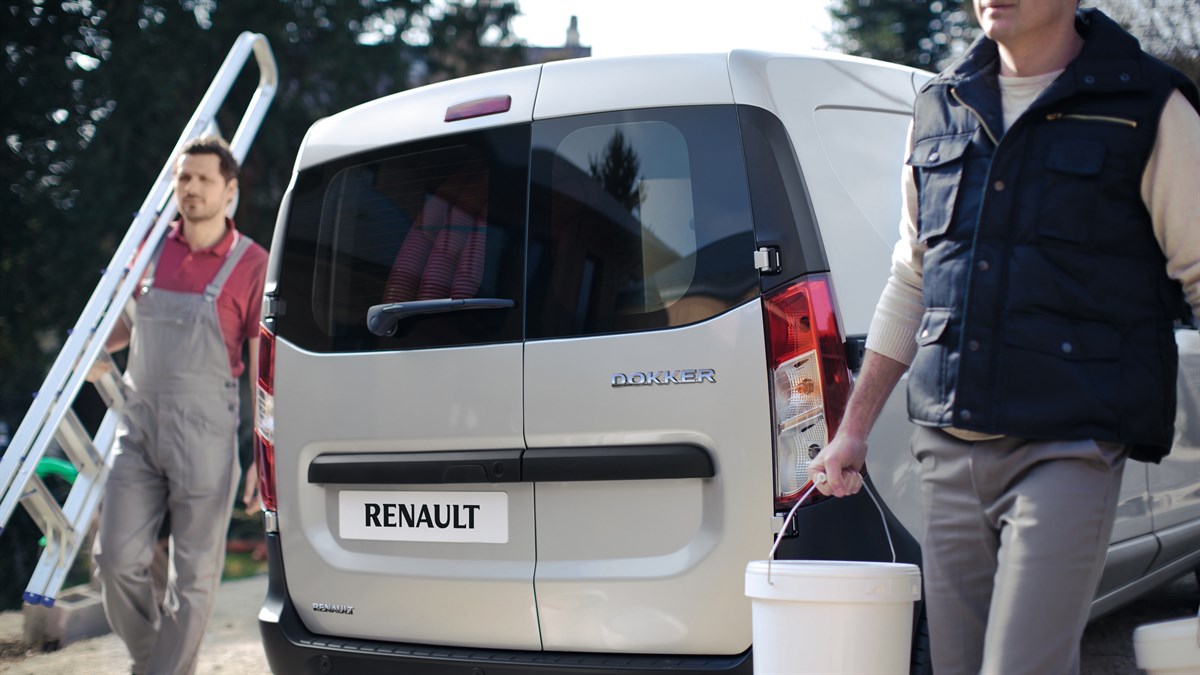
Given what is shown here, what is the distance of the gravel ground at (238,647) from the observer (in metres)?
5.51

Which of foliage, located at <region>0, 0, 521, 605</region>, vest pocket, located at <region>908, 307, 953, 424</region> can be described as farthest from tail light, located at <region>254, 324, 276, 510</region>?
foliage, located at <region>0, 0, 521, 605</region>

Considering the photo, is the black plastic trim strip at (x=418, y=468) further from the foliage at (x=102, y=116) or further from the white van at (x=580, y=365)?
the foliage at (x=102, y=116)

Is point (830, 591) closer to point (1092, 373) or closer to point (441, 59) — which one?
point (1092, 373)

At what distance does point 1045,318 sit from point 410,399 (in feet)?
6.33

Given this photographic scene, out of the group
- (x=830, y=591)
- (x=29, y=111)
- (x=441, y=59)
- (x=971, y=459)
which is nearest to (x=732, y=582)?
(x=830, y=591)

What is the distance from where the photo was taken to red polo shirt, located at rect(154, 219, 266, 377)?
4.71m

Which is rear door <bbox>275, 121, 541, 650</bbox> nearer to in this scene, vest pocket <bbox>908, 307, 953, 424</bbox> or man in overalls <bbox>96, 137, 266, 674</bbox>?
man in overalls <bbox>96, 137, 266, 674</bbox>

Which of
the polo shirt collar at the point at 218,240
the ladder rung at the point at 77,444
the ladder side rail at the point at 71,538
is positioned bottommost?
the ladder side rail at the point at 71,538

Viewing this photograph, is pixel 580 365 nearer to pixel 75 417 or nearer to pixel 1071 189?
pixel 1071 189

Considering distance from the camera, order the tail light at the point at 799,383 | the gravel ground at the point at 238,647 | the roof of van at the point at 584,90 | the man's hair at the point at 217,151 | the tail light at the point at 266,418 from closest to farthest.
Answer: the tail light at the point at 799,383 → the roof of van at the point at 584,90 → the tail light at the point at 266,418 → the man's hair at the point at 217,151 → the gravel ground at the point at 238,647

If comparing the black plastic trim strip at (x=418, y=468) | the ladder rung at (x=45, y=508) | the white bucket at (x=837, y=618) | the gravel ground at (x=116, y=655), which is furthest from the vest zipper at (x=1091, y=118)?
the ladder rung at (x=45, y=508)

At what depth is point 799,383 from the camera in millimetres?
3143

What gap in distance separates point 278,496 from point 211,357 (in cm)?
84

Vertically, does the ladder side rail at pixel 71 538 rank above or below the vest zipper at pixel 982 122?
below
